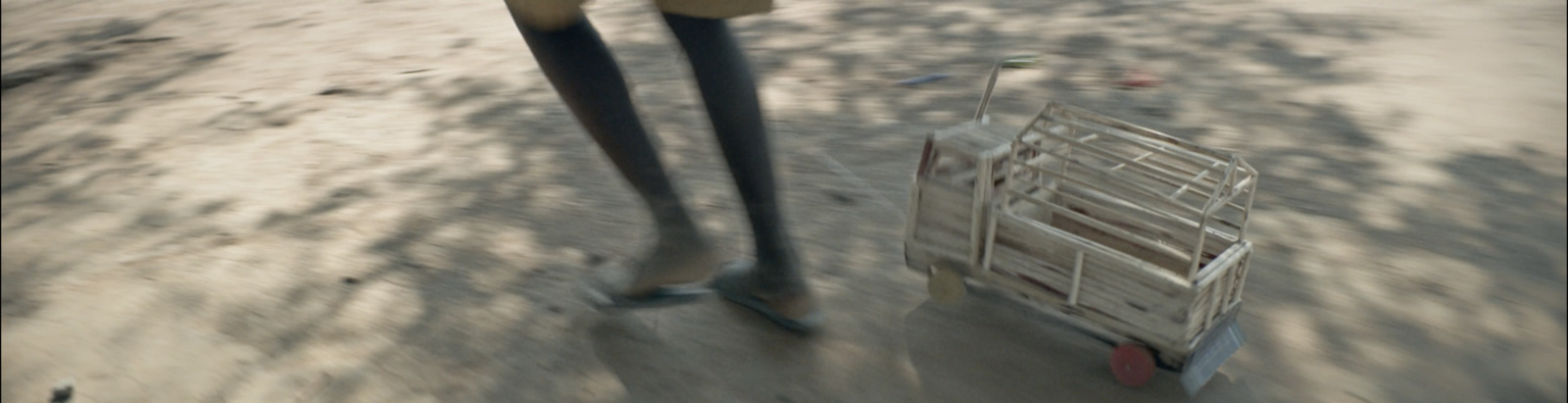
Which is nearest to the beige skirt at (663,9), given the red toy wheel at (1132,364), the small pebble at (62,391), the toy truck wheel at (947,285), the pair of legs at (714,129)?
the pair of legs at (714,129)

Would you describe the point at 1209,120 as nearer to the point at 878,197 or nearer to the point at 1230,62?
the point at 1230,62

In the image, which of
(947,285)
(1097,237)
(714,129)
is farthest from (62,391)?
(1097,237)

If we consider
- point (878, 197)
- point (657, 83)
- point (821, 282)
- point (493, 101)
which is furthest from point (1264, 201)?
point (493, 101)

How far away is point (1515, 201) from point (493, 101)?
3293 millimetres

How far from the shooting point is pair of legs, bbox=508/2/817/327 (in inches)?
81.6

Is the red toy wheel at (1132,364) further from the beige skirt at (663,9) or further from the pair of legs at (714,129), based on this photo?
the beige skirt at (663,9)

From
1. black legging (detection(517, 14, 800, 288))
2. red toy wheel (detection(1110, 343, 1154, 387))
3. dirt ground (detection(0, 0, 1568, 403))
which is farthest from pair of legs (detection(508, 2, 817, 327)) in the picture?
red toy wheel (detection(1110, 343, 1154, 387))

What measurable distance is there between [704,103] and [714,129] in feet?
0.21

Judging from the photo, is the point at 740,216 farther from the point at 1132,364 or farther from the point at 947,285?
the point at 1132,364

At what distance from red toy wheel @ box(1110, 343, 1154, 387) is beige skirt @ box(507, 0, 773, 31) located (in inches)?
38.5

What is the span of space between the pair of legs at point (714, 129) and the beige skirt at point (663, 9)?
1.1 inches

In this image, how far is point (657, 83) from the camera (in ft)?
13.9

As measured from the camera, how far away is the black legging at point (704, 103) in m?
2.07

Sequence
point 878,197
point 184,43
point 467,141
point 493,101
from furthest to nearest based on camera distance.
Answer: point 184,43 → point 493,101 → point 467,141 → point 878,197
